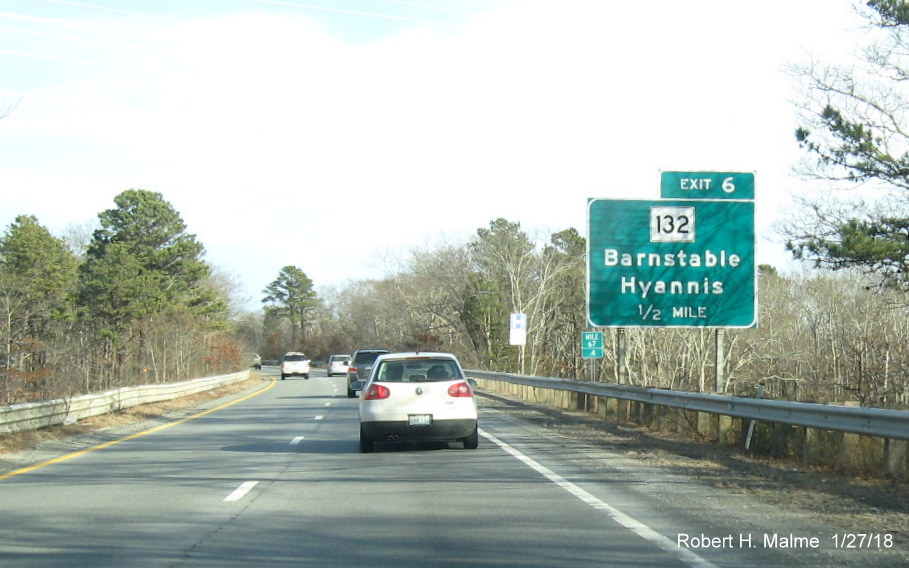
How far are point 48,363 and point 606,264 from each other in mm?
41527

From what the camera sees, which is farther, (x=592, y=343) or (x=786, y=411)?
(x=592, y=343)

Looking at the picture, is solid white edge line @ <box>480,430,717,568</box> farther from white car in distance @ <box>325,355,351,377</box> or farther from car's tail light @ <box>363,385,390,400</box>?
white car in distance @ <box>325,355,351,377</box>

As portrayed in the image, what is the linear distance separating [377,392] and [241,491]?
13.8ft

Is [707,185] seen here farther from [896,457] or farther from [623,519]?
[623,519]

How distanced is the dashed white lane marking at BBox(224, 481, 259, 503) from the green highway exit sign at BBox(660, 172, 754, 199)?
1055cm

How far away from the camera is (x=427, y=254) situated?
246 feet

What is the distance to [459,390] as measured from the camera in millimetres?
14938

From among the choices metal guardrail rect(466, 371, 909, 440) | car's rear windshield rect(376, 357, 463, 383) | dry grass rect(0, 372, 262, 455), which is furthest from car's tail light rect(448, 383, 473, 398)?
dry grass rect(0, 372, 262, 455)

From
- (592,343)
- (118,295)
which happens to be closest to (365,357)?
(592,343)

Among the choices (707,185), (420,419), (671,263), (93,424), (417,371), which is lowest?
(93,424)

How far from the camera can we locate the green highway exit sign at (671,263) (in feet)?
60.3

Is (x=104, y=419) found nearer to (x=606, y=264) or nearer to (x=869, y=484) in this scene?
(x=606, y=264)

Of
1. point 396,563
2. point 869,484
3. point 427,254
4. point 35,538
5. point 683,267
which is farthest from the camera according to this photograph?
point 427,254

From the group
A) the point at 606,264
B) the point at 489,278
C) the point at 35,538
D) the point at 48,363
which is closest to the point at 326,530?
the point at 35,538
